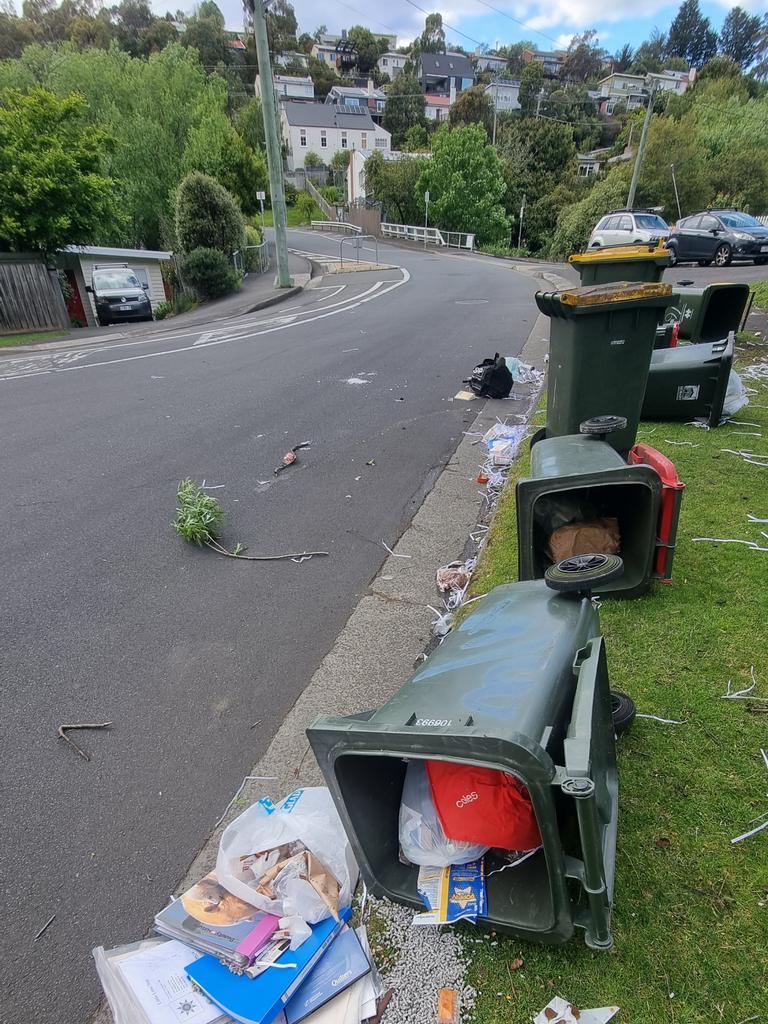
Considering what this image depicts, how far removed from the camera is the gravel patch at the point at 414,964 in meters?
1.60

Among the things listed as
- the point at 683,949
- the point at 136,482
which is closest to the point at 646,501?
the point at 683,949

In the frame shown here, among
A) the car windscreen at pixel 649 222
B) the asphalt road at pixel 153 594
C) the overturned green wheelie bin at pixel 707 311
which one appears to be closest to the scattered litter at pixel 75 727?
the asphalt road at pixel 153 594

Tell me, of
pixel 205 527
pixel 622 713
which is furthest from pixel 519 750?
pixel 205 527

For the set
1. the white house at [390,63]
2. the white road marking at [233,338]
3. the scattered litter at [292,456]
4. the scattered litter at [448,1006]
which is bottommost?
the white road marking at [233,338]

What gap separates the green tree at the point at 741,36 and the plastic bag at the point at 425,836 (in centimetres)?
13110

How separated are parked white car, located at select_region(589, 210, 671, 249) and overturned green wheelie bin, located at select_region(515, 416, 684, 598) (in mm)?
16857

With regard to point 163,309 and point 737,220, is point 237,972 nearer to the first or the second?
point 163,309

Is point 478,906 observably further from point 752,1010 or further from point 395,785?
point 752,1010

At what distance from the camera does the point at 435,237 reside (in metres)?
41.2

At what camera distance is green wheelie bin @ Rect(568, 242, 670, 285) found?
18.5 feet

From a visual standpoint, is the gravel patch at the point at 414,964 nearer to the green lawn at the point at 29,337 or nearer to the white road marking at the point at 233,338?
the white road marking at the point at 233,338

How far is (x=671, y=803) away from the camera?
6.79ft

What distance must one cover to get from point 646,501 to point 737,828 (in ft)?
5.50

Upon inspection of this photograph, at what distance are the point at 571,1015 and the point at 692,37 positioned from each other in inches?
6152
